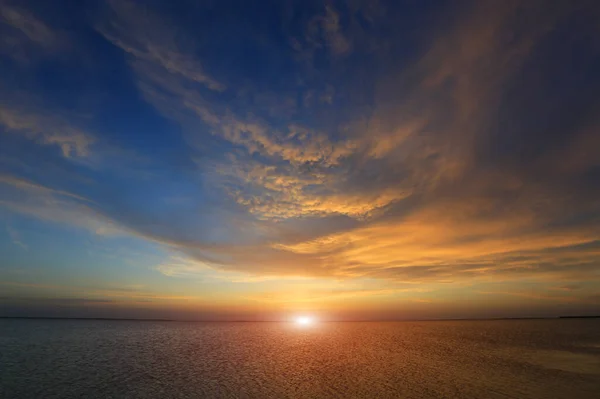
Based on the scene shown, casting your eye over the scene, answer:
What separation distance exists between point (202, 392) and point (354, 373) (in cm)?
1706

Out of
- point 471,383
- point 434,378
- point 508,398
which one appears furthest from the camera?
point 434,378

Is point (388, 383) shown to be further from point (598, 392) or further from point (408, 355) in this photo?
point (408, 355)

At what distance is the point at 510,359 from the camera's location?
1719 inches

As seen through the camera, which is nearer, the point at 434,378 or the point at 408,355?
the point at 434,378

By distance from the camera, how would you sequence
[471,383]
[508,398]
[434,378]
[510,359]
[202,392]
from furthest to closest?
[510,359]
[434,378]
[471,383]
[202,392]
[508,398]

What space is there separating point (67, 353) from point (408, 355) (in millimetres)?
55182

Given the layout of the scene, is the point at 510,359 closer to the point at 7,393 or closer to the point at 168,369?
the point at 168,369

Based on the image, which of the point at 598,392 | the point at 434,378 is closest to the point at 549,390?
the point at 598,392

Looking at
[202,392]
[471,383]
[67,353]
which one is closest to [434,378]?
[471,383]

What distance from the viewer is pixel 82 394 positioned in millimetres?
25500

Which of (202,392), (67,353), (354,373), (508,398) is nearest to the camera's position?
(508,398)

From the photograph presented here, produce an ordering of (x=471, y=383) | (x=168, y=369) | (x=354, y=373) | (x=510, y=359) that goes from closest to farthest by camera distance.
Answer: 1. (x=471, y=383)
2. (x=354, y=373)
3. (x=168, y=369)
4. (x=510, y=359)

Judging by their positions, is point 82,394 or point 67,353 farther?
point 67,353

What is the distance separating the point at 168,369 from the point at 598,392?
43.2m
